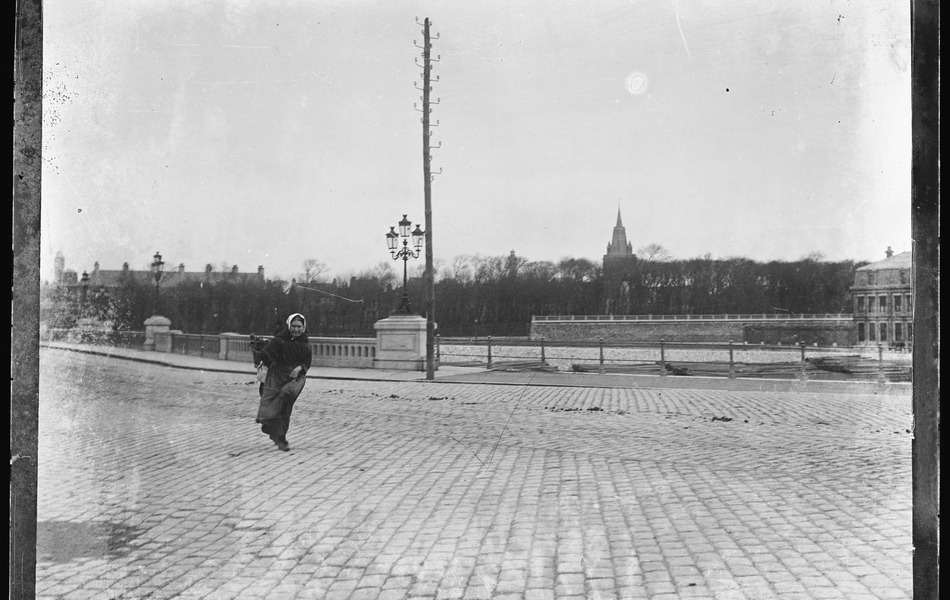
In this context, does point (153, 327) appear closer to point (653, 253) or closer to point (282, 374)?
point (282, 374)

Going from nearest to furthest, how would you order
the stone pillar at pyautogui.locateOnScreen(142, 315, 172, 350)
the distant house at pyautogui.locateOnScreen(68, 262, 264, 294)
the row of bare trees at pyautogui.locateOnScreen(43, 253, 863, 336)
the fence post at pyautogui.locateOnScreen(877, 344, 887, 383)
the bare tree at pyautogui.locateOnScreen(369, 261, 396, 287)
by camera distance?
the distant house at pyautogui.locateOnScreen(68, 262, 264, 294), the fence post at pyautogui.locateOnScreen(877, 344, 887, 383), the row of bare trees at pyautogui.locateOnScreen(43, 253, 863, 336), the stone pillar at pyautogui.locateOnScreen(142, 315, 172, 350), the bare tree at pyautogui.locateOnScreen(369, 261, 396, 287)

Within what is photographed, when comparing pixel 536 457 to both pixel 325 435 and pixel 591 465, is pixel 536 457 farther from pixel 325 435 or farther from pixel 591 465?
pixel 325 435

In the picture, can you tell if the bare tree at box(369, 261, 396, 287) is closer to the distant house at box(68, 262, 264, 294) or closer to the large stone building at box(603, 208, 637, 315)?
the distant house at box(68, 262, 264, 294)

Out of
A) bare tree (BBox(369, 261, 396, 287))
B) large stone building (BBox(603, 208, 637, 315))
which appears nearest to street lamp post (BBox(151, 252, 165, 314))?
bare tree (BBox(369, 261, 396, 287))

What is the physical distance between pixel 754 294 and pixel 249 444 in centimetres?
342

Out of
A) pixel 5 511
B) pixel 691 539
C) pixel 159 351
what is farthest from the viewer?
pixel 159 351

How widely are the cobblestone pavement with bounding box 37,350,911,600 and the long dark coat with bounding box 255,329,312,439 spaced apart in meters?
0.09

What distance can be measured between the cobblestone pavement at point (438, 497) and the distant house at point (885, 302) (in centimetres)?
43

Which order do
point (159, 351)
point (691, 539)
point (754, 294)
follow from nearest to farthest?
1. point (691, 539)
2. point (159, 351)
3. point (754, 294)

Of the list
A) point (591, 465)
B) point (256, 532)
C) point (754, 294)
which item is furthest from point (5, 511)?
point (754, 294)

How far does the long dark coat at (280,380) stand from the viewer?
374 centimetres

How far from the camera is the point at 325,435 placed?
13.2 feet

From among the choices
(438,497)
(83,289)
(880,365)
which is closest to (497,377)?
(438,497)

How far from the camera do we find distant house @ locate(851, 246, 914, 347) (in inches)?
113
